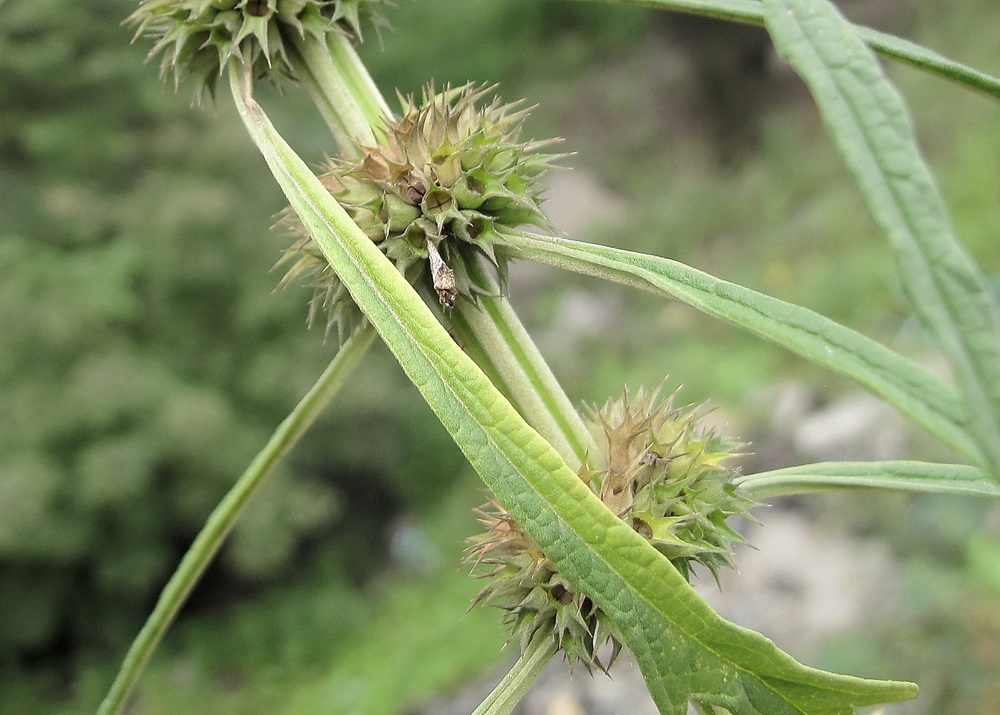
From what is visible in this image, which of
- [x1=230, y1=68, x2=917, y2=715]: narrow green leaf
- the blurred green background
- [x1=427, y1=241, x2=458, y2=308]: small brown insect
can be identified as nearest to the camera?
[x1=230, y1=68, x2=917, y2=715]: narrow green leaf

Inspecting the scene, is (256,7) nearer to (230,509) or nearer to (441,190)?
(441,190)

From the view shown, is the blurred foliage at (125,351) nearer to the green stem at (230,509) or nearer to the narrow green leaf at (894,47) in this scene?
the green stem at (230,509)

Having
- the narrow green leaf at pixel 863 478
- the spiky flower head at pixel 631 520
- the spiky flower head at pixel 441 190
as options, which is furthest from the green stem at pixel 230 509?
the narrow green leaf at pixel 863 478

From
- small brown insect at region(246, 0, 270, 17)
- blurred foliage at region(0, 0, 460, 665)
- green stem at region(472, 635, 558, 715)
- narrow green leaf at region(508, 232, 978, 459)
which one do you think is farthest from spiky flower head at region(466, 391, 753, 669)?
blurred foliage at region(0, 0, 460, 665)

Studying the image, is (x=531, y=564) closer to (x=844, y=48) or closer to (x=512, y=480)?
(x=512, y=480)

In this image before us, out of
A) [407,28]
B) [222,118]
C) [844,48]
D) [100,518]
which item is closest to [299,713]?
[100,518]

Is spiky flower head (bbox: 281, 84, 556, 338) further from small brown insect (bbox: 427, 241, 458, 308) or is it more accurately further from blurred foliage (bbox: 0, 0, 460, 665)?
blurred foliage (bbox: 0, 0, 460, 665)
